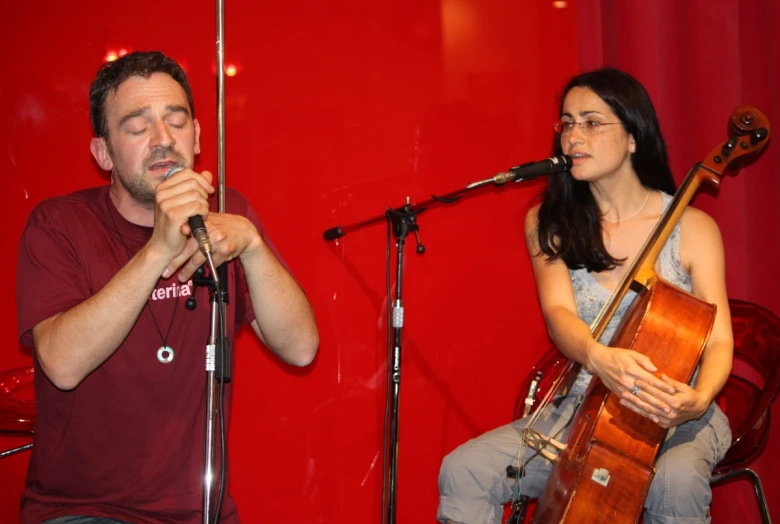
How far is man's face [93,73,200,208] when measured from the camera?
194cm

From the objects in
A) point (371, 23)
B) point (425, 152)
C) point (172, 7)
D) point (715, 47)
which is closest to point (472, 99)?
point (425, 152)

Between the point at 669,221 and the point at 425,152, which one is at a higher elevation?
the point at 425,152

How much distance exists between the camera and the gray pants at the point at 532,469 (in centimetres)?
218

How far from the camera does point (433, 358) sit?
3.09 m

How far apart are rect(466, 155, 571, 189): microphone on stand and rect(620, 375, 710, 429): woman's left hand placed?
64 centimetres

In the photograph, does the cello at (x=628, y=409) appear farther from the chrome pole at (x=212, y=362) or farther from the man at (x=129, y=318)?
the chrome pole at (x=212, y=362)

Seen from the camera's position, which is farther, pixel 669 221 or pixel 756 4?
pixel 756 4

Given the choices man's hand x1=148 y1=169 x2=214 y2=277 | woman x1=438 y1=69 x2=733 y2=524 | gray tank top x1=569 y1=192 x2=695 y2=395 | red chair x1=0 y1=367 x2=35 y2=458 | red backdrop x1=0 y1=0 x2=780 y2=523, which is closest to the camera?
man's hand x1=148 y1=169 x2=214 y2=277

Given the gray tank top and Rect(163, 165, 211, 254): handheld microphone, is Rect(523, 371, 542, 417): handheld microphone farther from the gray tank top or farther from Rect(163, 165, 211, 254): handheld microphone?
Rect(163, 165, 211, 254): handheld microphone

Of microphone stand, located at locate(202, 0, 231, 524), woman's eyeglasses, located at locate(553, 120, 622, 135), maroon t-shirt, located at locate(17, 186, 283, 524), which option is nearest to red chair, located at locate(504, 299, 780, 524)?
woman's eyeglasses, located at locate(553, 120, 622, 135)

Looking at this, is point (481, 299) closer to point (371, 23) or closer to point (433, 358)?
point (433, 358)

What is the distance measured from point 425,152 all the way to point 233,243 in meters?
1.44

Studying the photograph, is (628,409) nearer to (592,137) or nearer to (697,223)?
(697,223)

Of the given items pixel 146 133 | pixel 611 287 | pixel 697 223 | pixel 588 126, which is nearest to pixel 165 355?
pixel 146 133
